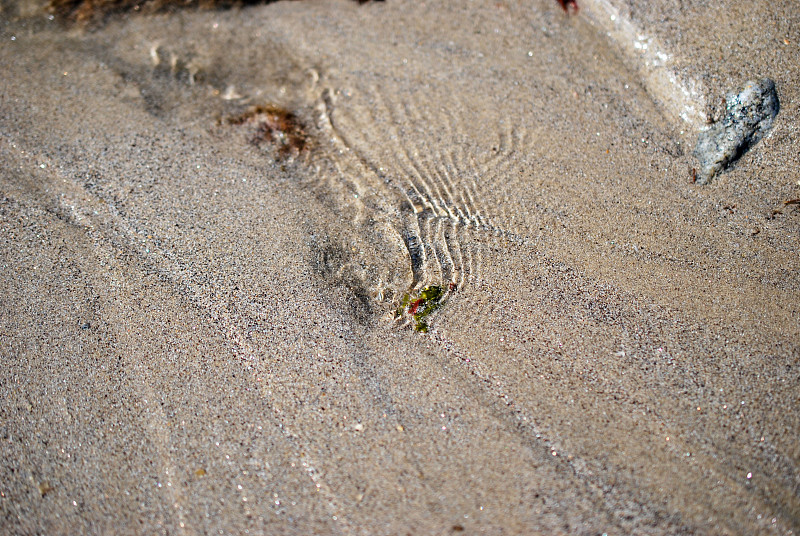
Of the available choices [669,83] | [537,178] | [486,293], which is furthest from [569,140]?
[486,293]

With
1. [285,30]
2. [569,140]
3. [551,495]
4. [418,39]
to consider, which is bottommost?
[285,30]

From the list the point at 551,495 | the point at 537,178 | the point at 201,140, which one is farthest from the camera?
the point at 201,140

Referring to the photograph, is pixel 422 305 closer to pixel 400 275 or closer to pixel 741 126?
pixel 400 275

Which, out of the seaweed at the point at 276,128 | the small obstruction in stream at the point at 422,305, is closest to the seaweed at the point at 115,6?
the seaweed at the point at 276,128

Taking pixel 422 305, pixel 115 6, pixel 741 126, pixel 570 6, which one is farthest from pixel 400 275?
pixel 115 6

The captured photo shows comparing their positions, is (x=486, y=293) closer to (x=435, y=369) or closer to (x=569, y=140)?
(x=435, y=369)

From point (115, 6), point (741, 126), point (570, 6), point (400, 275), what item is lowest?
point (115, 6)

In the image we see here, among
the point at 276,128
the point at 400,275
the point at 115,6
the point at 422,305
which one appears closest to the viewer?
the point at 422,305
